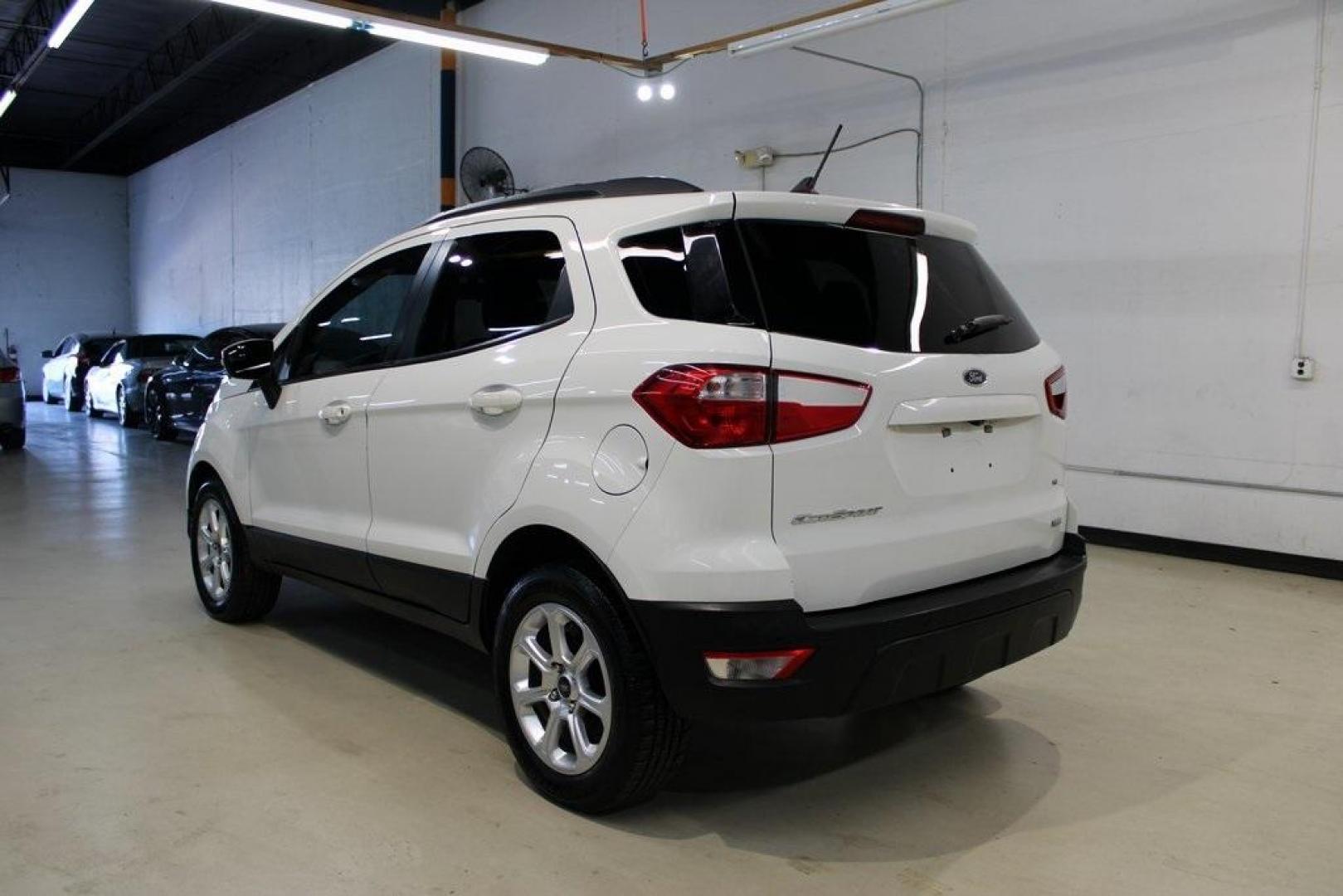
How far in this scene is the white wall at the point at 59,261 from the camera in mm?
21609

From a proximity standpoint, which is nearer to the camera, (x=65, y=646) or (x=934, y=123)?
(x=65, y=646)

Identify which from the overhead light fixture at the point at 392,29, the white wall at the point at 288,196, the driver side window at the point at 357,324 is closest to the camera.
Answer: the driver side window at the point at 357,324

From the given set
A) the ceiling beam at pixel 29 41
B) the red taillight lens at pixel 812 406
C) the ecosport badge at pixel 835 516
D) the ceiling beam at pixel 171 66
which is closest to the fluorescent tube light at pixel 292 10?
the red taillight lens at pixel 812 406

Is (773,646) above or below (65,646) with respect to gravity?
above

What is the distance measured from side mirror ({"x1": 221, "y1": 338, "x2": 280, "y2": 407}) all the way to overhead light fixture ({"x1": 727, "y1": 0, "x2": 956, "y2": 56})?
11.5 feet

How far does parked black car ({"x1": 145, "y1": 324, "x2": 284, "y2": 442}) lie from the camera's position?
10.6 metres

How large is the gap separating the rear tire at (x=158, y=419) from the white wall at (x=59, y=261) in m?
11.6

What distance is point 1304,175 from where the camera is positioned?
5.21 metres

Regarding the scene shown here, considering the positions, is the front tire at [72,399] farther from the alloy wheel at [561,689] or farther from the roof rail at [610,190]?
the alloy wheel at [561,689]

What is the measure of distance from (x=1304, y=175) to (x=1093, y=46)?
1.44m

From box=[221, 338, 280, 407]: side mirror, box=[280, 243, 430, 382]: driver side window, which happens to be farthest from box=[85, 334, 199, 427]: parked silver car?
box=[280, 243, 430, 382]: driver side window

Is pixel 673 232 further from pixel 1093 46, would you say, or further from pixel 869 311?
pixel 1093 46

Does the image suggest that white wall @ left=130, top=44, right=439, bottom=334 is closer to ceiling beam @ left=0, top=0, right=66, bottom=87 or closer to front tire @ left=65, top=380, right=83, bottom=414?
front tire @ left=65, top=380, right=83, bottom=414

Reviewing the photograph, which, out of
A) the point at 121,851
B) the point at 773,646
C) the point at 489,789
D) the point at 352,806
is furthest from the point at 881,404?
the point at 121,851
